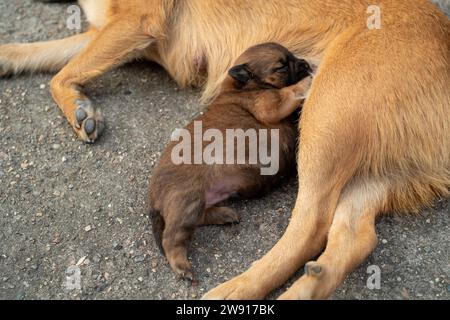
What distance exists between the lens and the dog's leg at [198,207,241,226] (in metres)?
3.55

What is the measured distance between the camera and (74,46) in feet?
16.0

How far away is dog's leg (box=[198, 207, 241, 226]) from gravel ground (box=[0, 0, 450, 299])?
5 cm

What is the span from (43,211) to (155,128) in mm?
940

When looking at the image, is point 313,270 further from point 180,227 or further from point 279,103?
point 279,103

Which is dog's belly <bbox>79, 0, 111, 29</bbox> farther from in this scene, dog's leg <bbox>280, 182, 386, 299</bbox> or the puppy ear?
dog's leg <bbox>280, 182, 386, 299</bbox>

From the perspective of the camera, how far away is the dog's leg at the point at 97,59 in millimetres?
4312

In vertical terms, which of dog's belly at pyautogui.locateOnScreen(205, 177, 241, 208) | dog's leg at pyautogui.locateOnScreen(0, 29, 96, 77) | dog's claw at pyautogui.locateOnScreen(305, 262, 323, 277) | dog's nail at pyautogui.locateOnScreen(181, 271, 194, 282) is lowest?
dog's leg at pyautogui.locateOnScreen(0, 29, 96, 77)

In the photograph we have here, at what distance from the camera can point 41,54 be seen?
189 inches

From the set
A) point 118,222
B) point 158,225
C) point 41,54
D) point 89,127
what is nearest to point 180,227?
point 158,225

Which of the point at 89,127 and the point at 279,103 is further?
the point at 89,127

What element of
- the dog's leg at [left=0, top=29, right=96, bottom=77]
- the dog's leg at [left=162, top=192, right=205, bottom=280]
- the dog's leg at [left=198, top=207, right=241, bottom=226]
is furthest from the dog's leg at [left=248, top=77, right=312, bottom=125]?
the dog's leg at [left=0, top=29, right=96, bottom=77]

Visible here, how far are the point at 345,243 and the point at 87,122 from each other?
1.88m

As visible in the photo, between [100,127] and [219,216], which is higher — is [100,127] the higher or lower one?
the lower one
